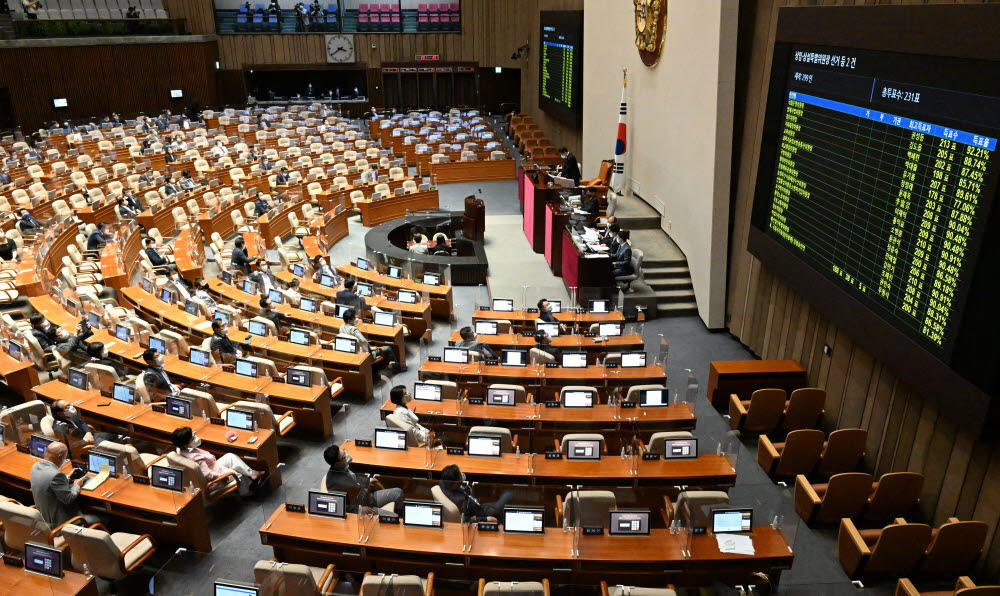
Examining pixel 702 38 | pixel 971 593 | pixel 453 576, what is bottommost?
pixel 453 576

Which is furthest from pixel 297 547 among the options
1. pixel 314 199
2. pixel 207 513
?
pixel 314 199

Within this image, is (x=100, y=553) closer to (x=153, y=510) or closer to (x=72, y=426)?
(x=153, y=510)

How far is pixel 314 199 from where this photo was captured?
18.4 meters

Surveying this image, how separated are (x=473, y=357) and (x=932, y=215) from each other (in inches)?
214

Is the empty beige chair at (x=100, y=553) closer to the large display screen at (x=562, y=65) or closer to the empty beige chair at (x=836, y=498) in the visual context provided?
the empty beige chair at (x=836, y=498)

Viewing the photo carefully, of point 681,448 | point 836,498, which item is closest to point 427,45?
point 681,448

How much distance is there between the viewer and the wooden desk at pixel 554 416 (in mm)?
7781

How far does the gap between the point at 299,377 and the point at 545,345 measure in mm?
3284

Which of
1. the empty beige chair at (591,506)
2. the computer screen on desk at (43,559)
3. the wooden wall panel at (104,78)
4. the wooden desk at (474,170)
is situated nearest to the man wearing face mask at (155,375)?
the computer screen on desk at (43,559)

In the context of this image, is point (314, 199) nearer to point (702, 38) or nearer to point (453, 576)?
point (702, 38)

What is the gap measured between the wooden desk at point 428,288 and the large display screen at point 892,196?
560 cm

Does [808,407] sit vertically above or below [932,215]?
below

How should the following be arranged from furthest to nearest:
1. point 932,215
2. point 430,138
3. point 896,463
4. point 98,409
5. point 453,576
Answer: point 430,138
point 98,409
point 896,463
point 932,215
point 453,576

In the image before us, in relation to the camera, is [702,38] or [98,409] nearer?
[98,409]
